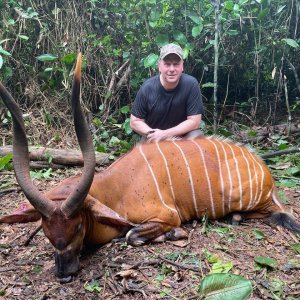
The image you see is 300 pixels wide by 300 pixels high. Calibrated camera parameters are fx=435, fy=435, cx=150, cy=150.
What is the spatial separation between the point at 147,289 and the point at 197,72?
17.0ft

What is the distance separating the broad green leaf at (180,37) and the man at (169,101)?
1.58 m

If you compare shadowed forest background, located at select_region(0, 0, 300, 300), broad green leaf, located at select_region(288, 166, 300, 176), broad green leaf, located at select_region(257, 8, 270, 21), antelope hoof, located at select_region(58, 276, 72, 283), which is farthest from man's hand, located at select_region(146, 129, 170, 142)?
broad green leaf, located at select_region(257, 8, 270, 21)

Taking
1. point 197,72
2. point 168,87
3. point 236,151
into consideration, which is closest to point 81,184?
point 236,151

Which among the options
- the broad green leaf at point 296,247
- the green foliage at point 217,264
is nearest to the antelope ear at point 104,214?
the green foliage at point 217,264

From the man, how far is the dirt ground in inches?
57.0

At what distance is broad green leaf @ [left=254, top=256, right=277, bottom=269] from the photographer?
10.0 ft

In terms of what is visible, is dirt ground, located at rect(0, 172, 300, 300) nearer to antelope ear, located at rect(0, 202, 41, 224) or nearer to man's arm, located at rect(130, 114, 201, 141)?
antelope ear, located at rect(0, 202, 41, 224)

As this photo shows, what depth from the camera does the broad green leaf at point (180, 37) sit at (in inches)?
253

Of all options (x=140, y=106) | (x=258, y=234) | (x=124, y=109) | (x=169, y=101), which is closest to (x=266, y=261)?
(x=258, y=234)

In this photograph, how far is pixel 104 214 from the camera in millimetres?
3123

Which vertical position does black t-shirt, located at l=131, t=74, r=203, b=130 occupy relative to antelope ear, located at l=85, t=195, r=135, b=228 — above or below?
above

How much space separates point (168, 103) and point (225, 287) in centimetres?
267

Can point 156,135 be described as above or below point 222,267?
above

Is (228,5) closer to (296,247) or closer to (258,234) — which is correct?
(258,234)
